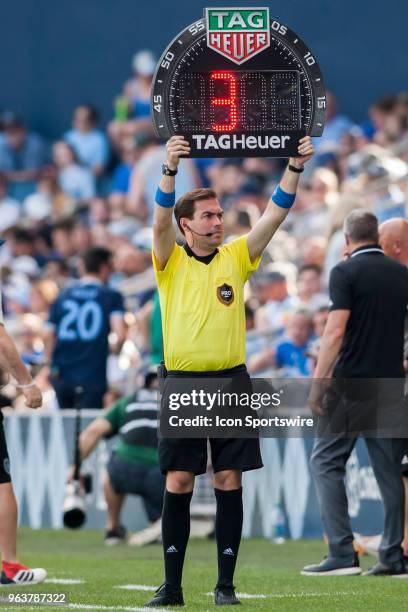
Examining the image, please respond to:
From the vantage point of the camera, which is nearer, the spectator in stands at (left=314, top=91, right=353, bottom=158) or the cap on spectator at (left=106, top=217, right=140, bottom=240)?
the spectator in stands at (left=314, top=91, right=353, bottom=158)

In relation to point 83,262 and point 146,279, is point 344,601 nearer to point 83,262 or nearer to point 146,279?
point 83,262

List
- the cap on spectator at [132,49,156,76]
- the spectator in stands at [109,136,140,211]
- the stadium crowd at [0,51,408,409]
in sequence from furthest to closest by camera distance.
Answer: the cap on spectator at [132,49,156,76]
the spectator in stands at [109,136,140,211]
the stadium crowd at [0,51,408,409]

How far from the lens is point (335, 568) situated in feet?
29.7

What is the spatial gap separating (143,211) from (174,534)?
480 inches

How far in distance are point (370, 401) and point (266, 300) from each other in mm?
5583

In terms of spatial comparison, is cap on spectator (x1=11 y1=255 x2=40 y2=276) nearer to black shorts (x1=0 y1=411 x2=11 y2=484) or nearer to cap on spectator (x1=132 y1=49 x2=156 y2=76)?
cap on spectator (x1=132 y1=49 x2=156 y2=76)

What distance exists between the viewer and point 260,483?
488 inches

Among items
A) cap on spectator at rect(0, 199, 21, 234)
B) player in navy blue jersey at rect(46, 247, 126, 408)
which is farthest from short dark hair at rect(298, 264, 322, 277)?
cap on spectator at rect(0, 199, 21, 234)

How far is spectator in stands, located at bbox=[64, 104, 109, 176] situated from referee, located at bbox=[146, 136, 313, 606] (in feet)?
49.2

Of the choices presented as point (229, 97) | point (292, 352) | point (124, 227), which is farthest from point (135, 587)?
point (124, 227)

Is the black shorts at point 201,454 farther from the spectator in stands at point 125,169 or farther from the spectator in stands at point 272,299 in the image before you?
the spectator in stands at point 125,169

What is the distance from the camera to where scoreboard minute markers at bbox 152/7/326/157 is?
7473mm

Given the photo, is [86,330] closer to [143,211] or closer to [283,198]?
[143,211]

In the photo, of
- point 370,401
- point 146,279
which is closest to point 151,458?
point 370,401
